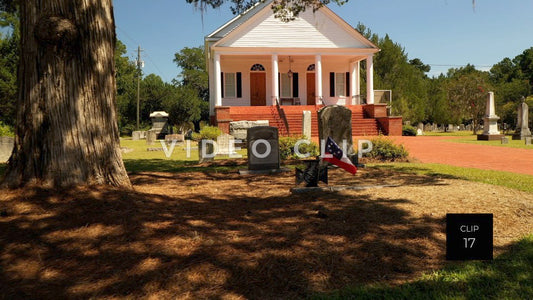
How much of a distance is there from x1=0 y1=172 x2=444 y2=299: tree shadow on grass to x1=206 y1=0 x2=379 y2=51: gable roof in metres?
20.5

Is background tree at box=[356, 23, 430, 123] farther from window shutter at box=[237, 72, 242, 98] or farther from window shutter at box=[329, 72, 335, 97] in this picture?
window shutter at box=[237, 72, 242, 98]

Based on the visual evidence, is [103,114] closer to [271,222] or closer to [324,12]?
[271,222]

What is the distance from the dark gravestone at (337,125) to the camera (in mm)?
9961

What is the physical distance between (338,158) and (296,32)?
816 inches

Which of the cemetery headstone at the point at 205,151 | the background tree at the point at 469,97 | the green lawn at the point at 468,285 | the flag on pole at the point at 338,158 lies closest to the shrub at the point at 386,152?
the cemetery headstone at the point at 205,151

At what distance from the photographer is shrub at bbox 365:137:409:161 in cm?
1156

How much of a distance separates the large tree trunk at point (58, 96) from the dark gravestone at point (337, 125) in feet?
21.2

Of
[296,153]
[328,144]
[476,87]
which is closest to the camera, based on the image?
[328,144]

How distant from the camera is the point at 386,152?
1161cm

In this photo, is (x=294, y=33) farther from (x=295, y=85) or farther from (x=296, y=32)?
(x=295, y=85)

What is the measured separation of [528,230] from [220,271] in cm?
355

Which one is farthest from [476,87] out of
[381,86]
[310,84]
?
[310,84]

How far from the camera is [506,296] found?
2711mm

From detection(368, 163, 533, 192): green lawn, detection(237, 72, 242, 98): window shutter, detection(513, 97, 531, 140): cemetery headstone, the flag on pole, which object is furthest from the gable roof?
the flag on pole
